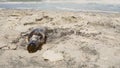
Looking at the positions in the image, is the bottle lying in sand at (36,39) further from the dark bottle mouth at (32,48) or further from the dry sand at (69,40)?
the dry sand at (69,40)

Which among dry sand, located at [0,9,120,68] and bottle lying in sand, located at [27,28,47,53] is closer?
dry sand, located at [0,9,120,68]

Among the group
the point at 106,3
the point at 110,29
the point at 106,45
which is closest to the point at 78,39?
the point at 106,45

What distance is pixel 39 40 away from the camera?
19.9ft

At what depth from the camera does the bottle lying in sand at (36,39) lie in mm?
5766

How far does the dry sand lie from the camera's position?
517cm

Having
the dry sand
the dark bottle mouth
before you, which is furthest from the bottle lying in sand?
the dry sand

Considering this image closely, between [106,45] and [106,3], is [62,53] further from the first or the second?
[106,3]

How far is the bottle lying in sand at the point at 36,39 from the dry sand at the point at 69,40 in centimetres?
12

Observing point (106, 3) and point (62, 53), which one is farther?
point (106, 3)

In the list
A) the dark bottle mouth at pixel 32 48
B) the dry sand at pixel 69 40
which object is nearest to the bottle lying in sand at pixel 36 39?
the dark bottle mouth at pixel 32 48

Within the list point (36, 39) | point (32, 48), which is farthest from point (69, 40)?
point (32, 48)

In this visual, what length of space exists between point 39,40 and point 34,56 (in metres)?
0.63

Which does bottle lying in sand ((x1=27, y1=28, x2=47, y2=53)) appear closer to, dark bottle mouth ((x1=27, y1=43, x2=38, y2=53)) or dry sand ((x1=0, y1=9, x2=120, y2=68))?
dark bottle mouth ((x1=27, y1=43, x2=38, y2=53))

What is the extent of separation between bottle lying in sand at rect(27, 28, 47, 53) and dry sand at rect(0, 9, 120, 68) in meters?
0.12
